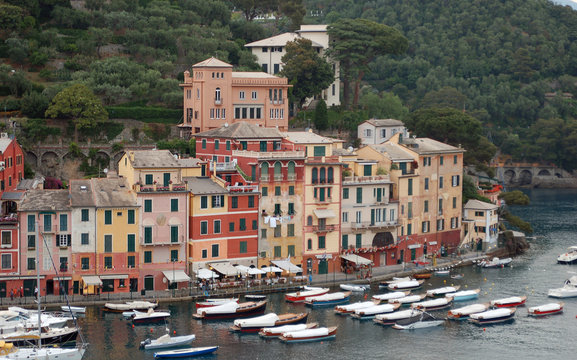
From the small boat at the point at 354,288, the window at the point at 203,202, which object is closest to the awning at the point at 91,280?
the window at the point at 203,202

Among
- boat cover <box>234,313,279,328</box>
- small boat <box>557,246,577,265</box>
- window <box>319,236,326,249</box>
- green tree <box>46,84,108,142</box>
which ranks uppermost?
green tree <box>46,84,108,142</box>

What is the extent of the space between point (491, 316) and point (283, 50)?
193 feet

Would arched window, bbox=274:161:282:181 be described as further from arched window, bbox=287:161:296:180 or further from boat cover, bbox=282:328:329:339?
boat cover, bbox=282:328:329:339

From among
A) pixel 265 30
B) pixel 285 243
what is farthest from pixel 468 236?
pixel 265 30

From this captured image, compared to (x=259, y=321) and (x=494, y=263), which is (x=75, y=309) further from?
(x=494, y=263)

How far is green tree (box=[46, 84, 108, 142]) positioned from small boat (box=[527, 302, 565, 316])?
1967 inches

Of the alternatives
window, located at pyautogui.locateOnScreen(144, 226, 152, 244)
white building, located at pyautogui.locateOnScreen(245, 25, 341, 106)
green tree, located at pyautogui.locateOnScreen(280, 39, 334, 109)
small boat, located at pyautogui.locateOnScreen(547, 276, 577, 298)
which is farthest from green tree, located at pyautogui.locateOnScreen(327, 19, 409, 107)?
window, located at pyautogui.locateOnScreen(144, 226, 152, 244)

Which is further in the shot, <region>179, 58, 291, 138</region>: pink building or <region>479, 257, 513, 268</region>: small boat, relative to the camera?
<region>179, 58, 291, 138</region>: pink building

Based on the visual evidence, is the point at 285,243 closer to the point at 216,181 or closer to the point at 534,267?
the point at 216,181

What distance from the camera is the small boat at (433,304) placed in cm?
8581

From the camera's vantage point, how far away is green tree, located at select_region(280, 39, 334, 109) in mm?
127000

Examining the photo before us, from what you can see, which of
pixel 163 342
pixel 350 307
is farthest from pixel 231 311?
pixel 350 307

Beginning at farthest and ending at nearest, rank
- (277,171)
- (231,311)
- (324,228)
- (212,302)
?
(324,228) < (277,171) < (212,302) < (231,311)

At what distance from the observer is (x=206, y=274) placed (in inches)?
3447
